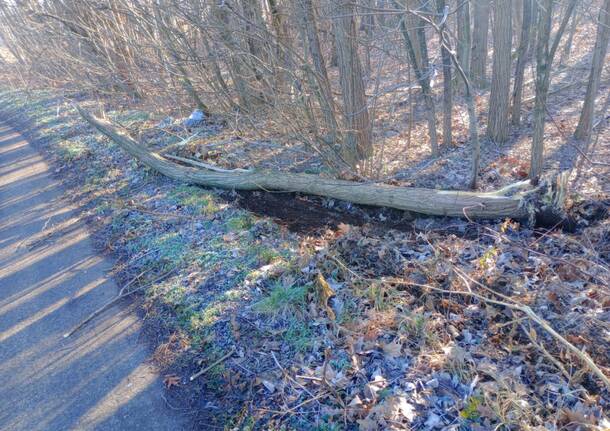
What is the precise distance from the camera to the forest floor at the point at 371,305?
3143mm

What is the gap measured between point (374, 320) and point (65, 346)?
318 centimetres

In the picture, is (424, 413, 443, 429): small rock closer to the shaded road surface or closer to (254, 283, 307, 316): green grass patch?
(254, 283, 307, 316): green grass patch

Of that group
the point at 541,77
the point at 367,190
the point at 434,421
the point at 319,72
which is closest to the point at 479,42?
the point at 541,77

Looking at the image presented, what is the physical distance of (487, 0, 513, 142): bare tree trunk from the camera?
7098 mm

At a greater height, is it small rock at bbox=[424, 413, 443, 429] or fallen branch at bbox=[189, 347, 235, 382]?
fallen branch at bbox=[189, 347, 235, 382]

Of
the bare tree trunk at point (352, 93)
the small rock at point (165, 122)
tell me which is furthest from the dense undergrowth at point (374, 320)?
the small rock at point (165, 122)

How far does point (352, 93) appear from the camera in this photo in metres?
7.03

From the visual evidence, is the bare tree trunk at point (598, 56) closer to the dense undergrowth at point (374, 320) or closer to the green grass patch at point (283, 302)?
the dense undergrowth at point (374, 320)

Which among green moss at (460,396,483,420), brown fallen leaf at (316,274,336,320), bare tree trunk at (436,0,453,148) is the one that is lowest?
green moss at (460,396,483,420)

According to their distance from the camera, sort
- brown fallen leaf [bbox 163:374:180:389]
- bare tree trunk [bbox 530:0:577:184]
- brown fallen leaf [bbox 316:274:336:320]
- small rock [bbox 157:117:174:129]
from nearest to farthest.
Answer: brown fallen leaf [bbox 163:374:180:389] → brown fallen leaf [bbox 316:274:336:320] → bare tree trunk [bbox 530:0:577:184] → small rock [bbox 157:117:174:129]

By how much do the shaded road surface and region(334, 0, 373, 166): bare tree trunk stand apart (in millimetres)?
4281

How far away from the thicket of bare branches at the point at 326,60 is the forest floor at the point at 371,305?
1.10 metres

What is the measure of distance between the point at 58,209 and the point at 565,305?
24.8 feet

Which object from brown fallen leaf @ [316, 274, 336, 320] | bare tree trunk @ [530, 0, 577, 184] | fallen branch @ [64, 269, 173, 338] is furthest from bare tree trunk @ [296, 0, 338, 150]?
fallen branch @ [64, 269, 173, 338]
